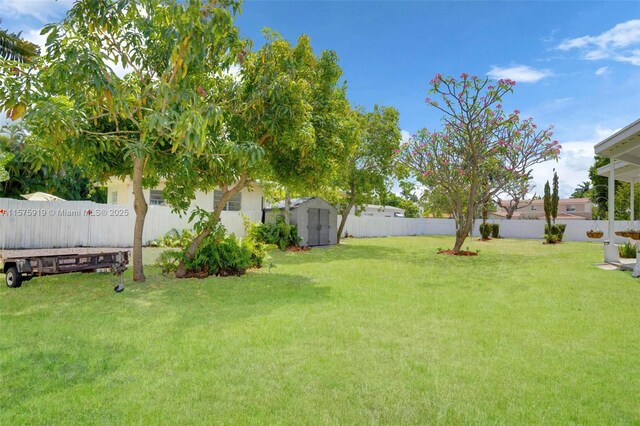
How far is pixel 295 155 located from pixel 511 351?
23.2 ft

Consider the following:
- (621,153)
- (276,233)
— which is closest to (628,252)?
(621,153)

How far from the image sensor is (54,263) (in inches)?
332

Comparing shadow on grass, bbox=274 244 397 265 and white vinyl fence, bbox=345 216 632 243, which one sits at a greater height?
white vinyl fence, bbox=345 216 632 243

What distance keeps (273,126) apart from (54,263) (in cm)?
567

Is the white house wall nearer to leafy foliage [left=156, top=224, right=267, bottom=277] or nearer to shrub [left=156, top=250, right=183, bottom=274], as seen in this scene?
leafy foliage [left=156, top=224, right=267, bottom=277]

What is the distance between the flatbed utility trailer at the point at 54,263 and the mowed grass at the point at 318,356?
37 cm

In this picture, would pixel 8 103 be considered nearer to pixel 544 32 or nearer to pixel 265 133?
pixel 265 133

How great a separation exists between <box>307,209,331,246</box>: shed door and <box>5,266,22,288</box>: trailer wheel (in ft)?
44.9

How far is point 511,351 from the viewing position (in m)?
4.39

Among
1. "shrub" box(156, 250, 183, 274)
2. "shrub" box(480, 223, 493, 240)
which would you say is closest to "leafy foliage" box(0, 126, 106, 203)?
"shrub" box(156, 250, 183, 274)

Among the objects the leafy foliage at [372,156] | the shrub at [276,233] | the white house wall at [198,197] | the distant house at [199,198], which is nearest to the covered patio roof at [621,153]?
Result: the leafy foliage at [372,156]

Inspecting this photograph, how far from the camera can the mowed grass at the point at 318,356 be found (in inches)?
120

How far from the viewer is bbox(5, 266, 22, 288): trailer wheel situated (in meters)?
8.06

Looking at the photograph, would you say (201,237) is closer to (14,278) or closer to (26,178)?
(14,278)
